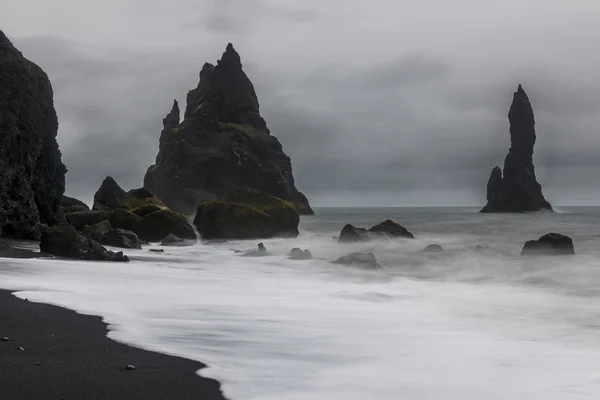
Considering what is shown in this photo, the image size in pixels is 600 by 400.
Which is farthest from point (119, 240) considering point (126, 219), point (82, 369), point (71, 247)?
point (82, 369)

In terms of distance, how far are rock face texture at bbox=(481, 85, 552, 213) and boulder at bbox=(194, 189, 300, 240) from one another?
5143 inches

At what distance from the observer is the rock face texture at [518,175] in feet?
548

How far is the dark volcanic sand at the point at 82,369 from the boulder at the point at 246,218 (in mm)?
35900

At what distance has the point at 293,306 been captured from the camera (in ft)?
41.3

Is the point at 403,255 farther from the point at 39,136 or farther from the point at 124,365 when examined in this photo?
the point at 124,365

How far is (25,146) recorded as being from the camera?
101 feet

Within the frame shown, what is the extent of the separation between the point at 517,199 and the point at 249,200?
134580 millimetres

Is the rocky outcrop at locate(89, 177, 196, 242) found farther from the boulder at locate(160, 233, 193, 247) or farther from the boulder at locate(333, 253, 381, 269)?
the boulder at locate(333, 253, 381, 269)

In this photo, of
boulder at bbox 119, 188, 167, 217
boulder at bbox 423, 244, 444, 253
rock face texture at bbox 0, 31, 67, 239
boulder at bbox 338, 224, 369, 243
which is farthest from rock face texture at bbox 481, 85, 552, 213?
rock face texture at bbox 0, 31, 67, 239

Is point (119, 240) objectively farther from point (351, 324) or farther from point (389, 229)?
point (351, 324)

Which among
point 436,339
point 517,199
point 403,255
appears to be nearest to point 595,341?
point 436,339

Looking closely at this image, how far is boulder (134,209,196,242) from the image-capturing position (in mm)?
39656

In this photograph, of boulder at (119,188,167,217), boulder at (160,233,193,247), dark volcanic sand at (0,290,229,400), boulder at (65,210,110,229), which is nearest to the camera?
dark volcanic sand at (0,290,229,400)

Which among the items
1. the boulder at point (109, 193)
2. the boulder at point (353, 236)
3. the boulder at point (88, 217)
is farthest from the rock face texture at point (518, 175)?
the boulder at point (88, 217)
